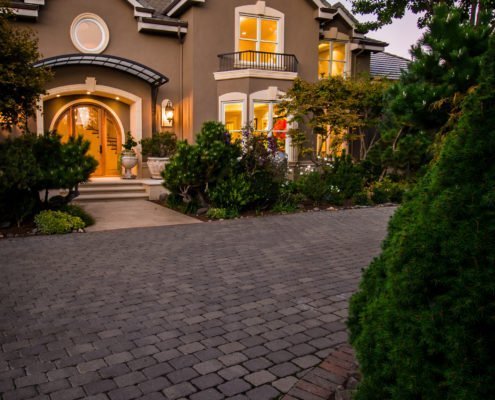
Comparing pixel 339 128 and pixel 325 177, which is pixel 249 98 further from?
pixel 325 177

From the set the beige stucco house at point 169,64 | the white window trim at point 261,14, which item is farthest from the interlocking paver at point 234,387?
the white window trim at point 261,14

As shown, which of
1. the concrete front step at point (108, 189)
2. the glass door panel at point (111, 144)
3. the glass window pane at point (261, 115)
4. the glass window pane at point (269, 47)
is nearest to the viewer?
the concrete front step at point (108, 189)

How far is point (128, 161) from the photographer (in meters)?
15.5

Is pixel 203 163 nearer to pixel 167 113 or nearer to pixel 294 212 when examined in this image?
pixel 294 212

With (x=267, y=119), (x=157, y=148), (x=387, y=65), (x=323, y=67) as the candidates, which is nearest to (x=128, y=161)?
(x=157, y=148)

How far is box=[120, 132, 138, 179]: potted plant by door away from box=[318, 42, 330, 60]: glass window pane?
29.1 feet

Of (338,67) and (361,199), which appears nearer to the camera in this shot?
(361,199)

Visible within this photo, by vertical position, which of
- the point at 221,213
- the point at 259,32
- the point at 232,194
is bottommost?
the point at 221,213

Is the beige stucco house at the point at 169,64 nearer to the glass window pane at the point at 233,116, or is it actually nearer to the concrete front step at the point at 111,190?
the glass window pane at the point at 233,116

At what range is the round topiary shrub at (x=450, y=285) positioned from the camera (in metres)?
1.77

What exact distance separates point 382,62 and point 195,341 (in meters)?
20.8

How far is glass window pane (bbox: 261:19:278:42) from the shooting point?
17047mm

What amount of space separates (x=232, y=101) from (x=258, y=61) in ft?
6.26

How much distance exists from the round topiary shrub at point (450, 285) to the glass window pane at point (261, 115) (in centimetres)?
1426
